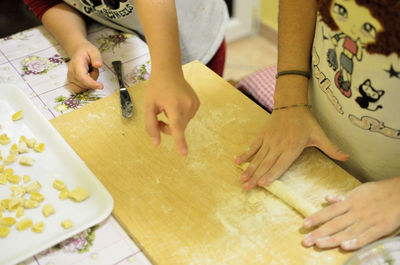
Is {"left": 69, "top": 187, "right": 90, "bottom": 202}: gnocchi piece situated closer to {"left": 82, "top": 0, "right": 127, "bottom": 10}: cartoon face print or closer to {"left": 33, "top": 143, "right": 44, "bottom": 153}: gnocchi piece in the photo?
{"left": 33, "top": 143, "right": 44, "bottom": 153}: gnocchi piece

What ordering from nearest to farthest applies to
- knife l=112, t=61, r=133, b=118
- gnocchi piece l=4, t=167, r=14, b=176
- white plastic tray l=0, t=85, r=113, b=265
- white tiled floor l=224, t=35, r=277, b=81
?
white plastic tray l=0, t=85, r=113, b=265, gnocchi piece l=4, t=167, r=14, b=176, knife l=112, t=61, r=133, b=118, white tiled floor l=224, t=35, r=277, b=81

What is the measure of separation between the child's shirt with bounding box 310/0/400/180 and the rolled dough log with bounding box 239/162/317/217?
0.57 ft

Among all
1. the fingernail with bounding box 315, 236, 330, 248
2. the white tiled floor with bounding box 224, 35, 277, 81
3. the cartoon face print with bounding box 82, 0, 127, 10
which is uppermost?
the cartoon face print with bounding box 82, 0, 127, 10

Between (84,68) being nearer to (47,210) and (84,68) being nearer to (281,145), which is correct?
(47,210)

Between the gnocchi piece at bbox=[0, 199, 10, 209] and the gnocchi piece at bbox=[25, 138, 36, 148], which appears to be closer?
the gnocchi piece at bbox=[0, 199, 10, 209]

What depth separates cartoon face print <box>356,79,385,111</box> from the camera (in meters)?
0.67

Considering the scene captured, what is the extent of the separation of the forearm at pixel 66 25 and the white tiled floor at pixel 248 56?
1352 mm

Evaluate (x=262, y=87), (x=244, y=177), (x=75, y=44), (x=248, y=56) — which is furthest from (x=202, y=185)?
(x=248, y=56)

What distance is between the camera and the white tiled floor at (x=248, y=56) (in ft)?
8.02

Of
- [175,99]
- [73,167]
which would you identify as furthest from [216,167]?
[73,167]

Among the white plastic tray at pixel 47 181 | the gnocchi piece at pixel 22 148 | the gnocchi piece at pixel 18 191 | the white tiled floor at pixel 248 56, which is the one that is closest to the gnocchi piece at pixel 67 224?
the white plastic tray at pixel 47 181

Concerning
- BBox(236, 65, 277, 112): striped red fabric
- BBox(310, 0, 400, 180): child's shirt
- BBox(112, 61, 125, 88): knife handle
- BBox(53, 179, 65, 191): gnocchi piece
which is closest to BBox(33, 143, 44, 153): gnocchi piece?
BBox(53, 179, 65, 191): gnocchi piece

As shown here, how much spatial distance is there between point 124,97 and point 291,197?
0.45m

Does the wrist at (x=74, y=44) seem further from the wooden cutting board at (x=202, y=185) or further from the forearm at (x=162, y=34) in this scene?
the forearm at (x=162, y=34)
